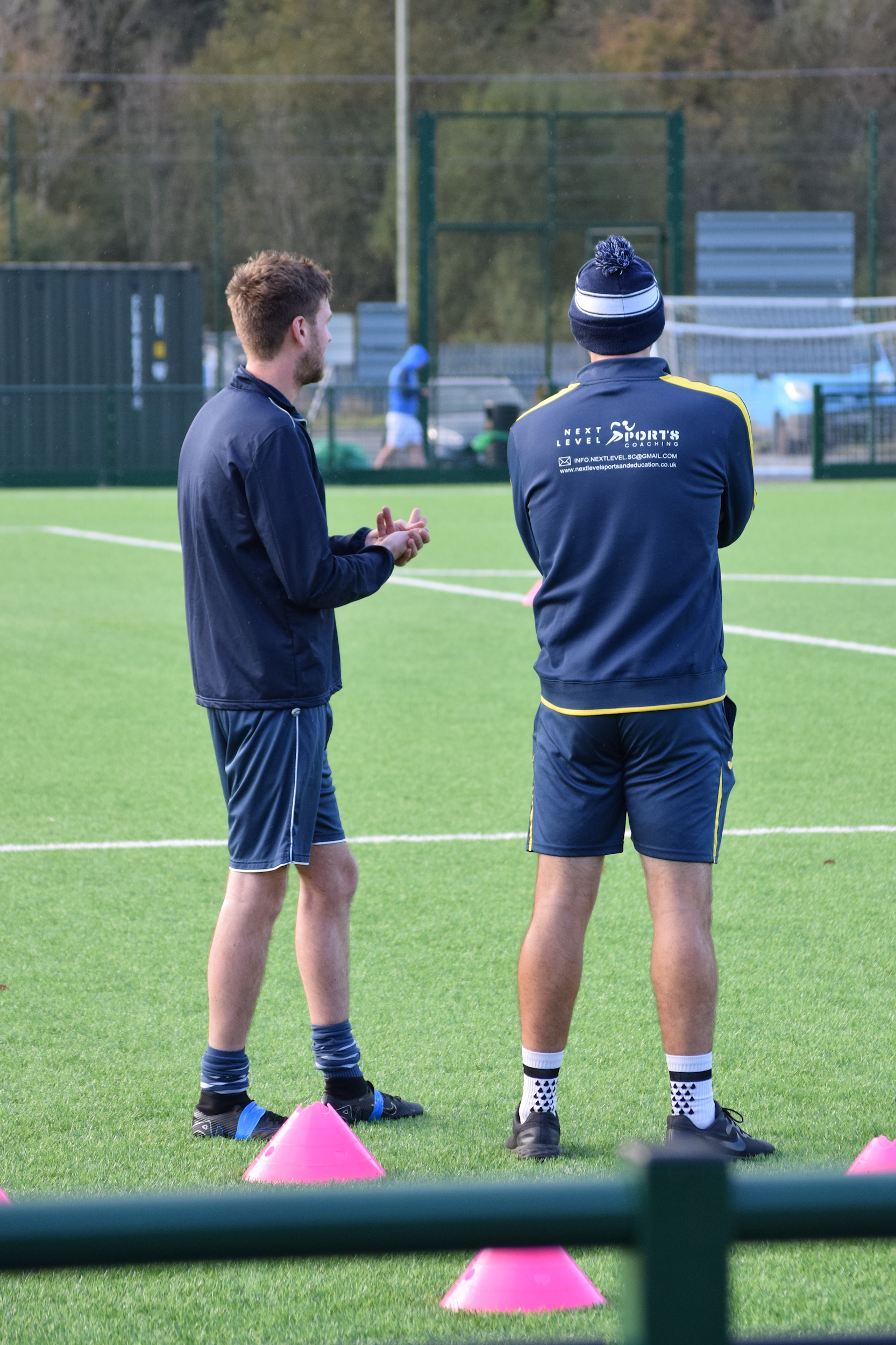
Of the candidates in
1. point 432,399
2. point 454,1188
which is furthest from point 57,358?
point 454,1188

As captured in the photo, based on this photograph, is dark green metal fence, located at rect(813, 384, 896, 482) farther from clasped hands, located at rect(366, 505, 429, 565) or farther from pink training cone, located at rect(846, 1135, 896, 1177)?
pink training cone, located at rect(846, 1135, 896, 1177)

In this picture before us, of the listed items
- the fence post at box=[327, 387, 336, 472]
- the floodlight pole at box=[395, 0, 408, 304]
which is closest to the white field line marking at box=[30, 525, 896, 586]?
the fence post at box=[327, 387, 336, 472]

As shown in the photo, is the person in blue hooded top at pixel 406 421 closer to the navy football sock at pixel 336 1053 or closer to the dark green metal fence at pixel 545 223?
the dark green metal fence at pixel 545 223

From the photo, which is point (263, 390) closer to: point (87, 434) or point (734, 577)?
point (734, 577)

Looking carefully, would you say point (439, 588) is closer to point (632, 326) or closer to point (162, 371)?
point (632, 326)

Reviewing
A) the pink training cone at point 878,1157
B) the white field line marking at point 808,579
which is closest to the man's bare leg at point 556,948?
the pink training cone at point 878,1157

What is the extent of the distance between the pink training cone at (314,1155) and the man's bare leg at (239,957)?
0.38 m

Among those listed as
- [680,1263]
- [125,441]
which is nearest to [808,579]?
[680,1263]

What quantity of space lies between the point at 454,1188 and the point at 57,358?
28880 millimetres

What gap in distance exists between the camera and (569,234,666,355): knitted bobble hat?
373 cm

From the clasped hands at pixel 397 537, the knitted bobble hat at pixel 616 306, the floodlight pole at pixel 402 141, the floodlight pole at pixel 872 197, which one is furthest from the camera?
the floodlight pole at pixel 402 141

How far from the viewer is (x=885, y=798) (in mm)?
7395

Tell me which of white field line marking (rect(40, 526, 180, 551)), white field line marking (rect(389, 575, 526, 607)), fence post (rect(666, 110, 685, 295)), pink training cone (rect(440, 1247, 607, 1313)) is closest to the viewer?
pink training cone (rect(440, 1247, 607, 1313))

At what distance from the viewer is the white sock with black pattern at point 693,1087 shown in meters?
3.77
